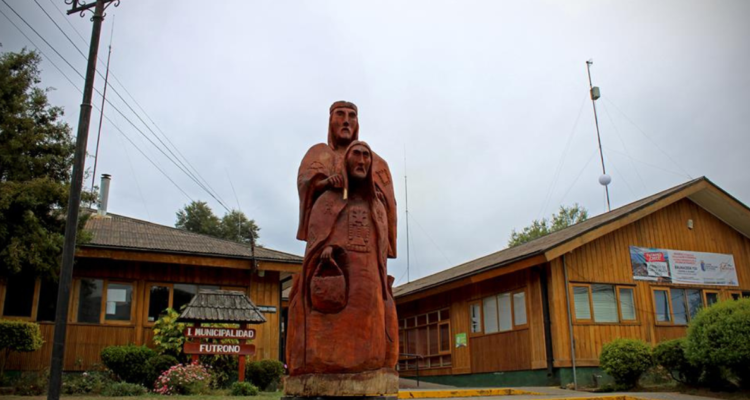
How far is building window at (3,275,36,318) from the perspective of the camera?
17.2 metres

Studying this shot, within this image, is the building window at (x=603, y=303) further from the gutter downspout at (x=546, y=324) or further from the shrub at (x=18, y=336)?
the shrub at (x=18, y=336)

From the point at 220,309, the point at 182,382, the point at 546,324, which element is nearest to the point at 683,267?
the point at 546,324

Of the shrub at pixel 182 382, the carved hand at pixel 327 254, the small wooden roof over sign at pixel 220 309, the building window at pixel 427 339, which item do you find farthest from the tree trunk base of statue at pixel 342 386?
the building window at pixel 427 339

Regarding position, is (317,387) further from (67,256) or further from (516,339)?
(516,339)

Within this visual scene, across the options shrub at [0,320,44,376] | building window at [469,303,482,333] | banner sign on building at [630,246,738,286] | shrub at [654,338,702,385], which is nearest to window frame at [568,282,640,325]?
banner sign on building at [630,246,738,286]

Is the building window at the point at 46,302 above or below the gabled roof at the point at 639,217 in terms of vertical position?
below

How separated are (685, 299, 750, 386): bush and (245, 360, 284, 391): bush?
1038 cm

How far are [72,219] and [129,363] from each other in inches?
317

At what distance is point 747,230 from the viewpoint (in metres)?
22.6

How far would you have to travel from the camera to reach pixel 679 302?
20.8 metres

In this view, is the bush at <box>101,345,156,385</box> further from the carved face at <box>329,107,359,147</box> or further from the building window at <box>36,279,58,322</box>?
the carved face at <box>329,107,359,147</box>

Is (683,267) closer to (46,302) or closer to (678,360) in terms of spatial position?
(678,360)

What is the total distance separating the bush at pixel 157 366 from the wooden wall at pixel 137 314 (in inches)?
80.0

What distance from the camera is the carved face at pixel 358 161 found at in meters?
7.10
